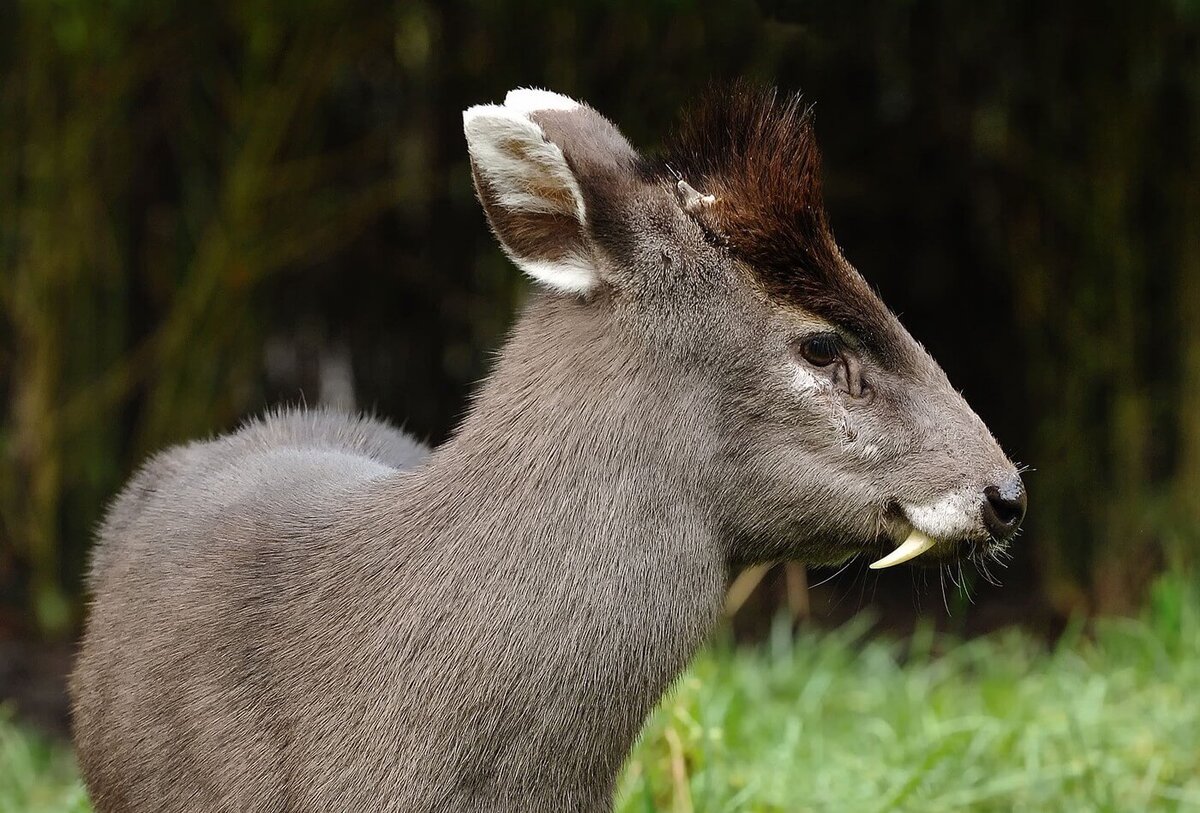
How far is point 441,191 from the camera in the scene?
7.29 m

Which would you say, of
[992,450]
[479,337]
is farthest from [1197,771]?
[479,337]

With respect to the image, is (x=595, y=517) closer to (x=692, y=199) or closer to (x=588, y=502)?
(x=588, y=502)

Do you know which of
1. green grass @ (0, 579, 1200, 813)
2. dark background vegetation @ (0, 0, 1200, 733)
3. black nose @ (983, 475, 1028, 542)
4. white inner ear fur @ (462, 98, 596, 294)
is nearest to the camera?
white inner ear fur @ (462, 98, 596, 294)

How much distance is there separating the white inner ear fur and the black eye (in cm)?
37

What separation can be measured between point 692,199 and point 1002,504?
726mm

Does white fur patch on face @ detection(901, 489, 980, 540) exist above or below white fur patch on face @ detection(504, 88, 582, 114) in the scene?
below

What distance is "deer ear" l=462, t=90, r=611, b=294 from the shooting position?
2436 millimetres

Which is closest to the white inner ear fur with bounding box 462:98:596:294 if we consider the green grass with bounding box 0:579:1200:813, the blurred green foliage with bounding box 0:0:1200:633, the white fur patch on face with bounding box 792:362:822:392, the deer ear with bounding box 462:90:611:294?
the deer ear with bounding box 462:90:611:294

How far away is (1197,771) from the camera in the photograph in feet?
14.1

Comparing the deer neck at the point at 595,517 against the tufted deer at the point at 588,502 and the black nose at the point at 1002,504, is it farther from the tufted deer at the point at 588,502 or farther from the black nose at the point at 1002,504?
the black nose at the point at 1002,504

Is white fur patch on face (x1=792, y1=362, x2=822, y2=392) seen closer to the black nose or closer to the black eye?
the black eye

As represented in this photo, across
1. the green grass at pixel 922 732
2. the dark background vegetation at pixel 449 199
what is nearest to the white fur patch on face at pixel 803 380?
the green grass at pixel 922 732

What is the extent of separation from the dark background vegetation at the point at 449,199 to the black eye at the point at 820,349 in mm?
3442

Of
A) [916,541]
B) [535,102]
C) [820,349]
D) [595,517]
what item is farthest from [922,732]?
[535,102]
